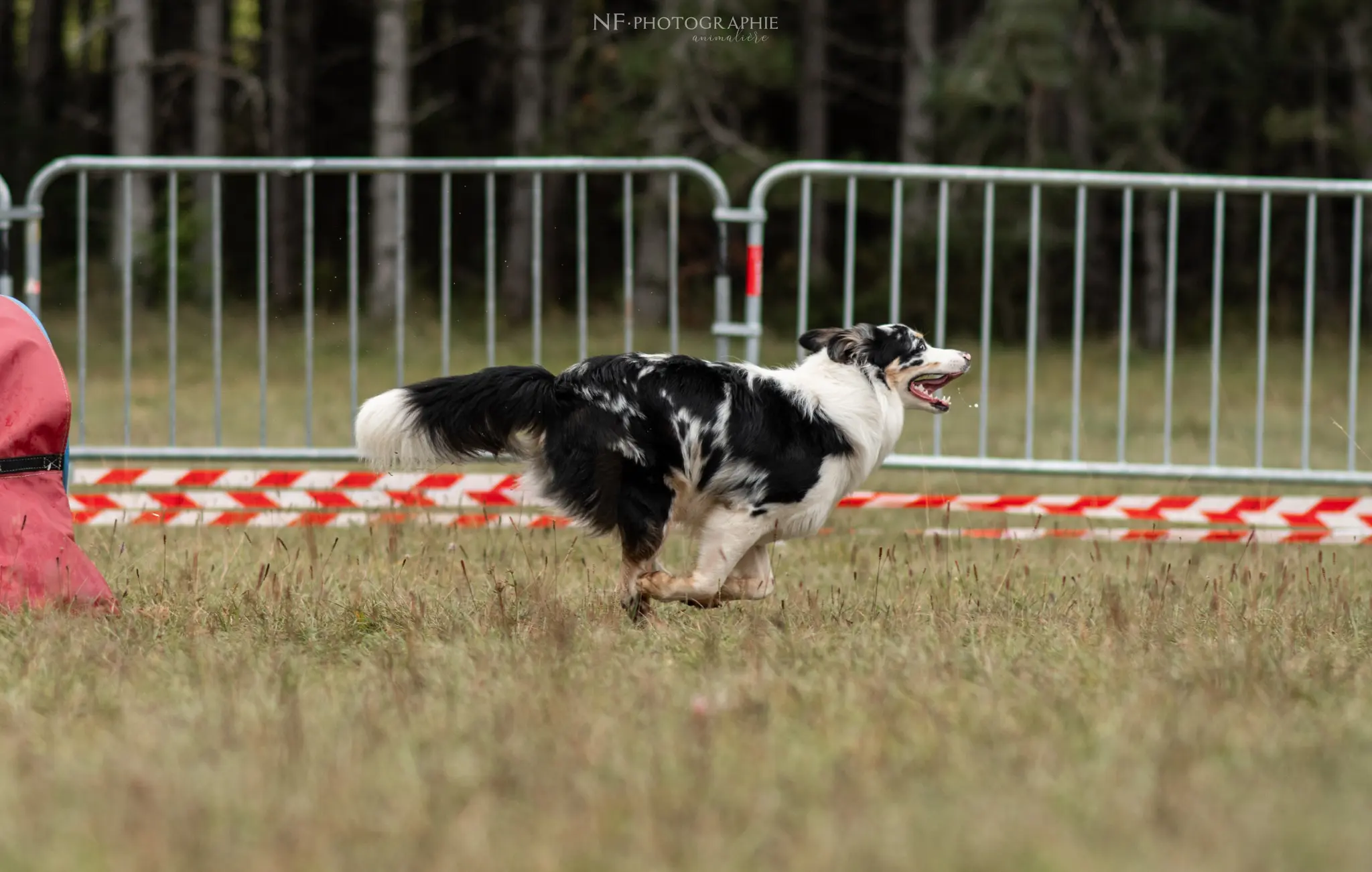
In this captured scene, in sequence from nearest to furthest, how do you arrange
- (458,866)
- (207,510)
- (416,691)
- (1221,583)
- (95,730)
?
1. (458,866)
2. (95,730)
3. (416,691)
4. (1221,583)
5. (207,510)

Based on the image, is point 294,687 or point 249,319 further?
point 249,319

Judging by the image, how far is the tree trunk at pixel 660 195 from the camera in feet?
65.2

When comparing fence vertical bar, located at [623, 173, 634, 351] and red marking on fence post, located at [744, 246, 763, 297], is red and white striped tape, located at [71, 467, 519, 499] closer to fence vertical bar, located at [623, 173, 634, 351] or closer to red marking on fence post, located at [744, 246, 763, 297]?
fence vertical bar, located at [623, 173, 634, 351]

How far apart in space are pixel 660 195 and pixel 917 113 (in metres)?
3.71

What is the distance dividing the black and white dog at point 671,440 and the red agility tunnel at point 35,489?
3.13 ft

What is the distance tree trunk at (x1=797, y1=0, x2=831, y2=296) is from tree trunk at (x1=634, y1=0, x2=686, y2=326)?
2.16 m

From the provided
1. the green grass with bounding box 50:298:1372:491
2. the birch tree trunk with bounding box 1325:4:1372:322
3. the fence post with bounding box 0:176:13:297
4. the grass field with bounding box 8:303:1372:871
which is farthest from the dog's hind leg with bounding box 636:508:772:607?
the birch tree trunk with bounding box 1325:4:1372:322

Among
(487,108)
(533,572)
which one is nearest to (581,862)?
(533,572)

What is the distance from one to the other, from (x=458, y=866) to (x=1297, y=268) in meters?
27.9

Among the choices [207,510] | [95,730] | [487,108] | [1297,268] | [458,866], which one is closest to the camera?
[458,866]

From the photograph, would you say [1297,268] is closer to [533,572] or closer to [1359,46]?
[1359,46]

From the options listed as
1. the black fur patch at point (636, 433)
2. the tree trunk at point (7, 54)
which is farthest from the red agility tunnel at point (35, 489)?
the tree trunk at point (7, 54)

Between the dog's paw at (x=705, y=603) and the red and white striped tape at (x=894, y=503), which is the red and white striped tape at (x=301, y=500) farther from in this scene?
the dog's paw at (x=705, y=603)

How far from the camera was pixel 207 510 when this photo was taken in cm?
773
